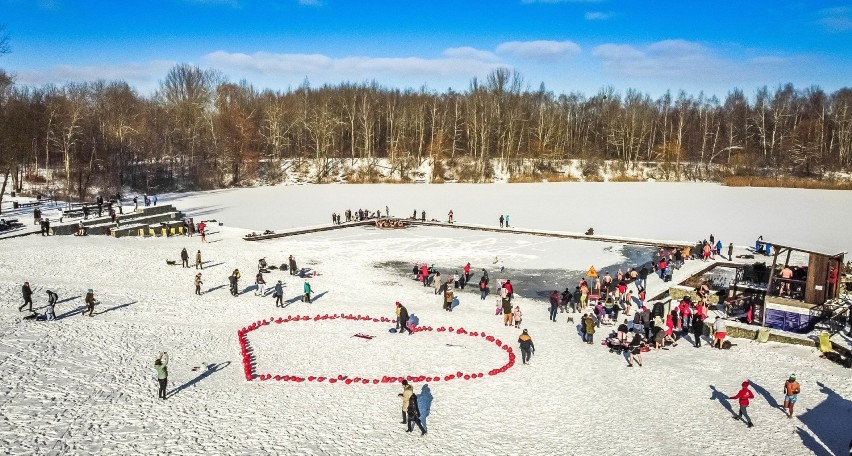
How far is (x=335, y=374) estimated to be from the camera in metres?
17.0

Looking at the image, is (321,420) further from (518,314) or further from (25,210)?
(25,210)

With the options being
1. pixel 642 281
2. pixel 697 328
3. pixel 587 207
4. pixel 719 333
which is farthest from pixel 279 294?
pixel 587 207

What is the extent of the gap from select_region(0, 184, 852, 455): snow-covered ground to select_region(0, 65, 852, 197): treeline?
4282cm

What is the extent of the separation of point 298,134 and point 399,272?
6948 centimetres

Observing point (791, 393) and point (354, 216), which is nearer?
point (791, 393)

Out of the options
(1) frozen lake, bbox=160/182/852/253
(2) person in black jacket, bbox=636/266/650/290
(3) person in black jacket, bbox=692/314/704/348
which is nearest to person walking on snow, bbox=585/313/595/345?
(3) person in black jacket, bbox=692/314/704/348

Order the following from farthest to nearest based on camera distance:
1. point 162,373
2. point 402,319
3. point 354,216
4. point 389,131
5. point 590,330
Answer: point 389,131
point 354,216
point 402,319
point 590,330
point 162,373

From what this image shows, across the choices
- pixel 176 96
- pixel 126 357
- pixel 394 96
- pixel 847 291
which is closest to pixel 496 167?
pixel 394 96

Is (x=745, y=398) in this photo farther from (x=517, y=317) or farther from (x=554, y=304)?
(x=554, y=304)

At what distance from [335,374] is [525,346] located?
19.5ft

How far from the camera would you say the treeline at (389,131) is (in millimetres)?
72688

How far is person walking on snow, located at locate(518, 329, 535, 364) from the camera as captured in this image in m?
17.8

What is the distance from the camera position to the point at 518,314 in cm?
2158

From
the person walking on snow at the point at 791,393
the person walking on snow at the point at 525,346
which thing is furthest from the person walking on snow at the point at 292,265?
the person walking on snow at the point at 791,393
